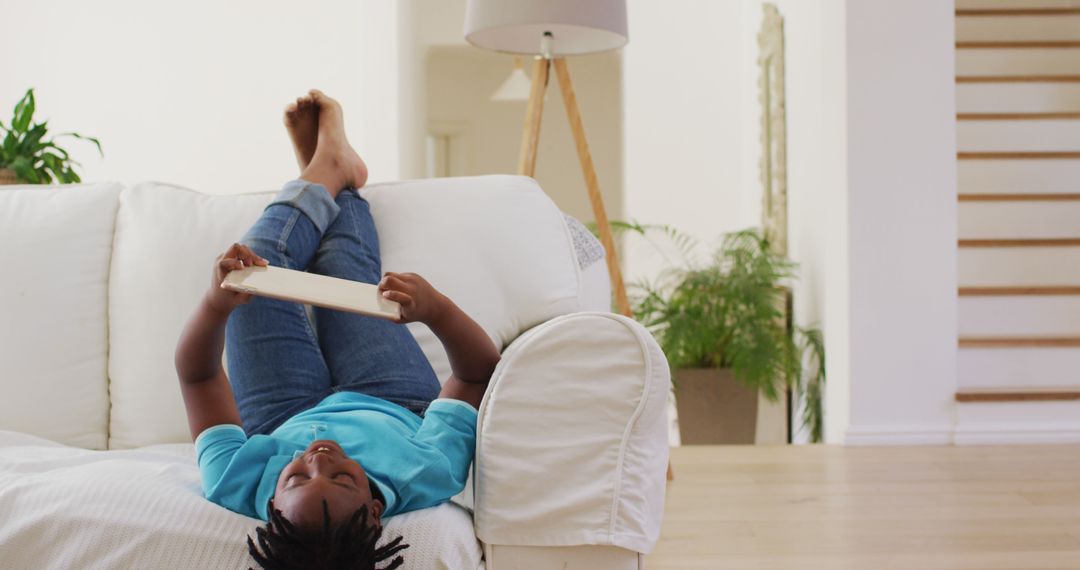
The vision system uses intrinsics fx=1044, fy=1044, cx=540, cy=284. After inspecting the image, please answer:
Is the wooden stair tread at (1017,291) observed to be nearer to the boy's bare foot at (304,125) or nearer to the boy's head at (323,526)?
the boy's bare foot at (304,125)

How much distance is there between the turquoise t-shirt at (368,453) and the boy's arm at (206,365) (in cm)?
3

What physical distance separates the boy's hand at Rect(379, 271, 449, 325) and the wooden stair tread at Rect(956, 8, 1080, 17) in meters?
4.20

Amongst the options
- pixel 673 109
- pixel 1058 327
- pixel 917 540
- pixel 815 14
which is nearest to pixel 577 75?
pixel 673 109

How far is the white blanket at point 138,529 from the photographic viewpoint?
1.25 meters

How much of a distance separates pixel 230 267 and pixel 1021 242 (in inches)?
131

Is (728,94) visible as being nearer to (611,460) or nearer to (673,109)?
(673,109)

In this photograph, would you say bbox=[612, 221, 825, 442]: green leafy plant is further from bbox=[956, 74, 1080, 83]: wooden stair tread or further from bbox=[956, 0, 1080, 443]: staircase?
bbox=[956, 74, 1080, 83]: wooden stair tread

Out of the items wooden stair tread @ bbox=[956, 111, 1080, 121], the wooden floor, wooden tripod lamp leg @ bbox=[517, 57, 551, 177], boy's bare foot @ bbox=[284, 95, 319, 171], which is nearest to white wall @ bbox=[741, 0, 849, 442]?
the wooden floor

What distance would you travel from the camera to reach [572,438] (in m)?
1.32

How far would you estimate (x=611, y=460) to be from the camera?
132 cm

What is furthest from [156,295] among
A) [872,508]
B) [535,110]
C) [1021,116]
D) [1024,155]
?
[1021,116]

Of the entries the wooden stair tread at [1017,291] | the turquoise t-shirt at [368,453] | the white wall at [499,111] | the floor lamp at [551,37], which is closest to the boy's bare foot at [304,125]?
the floor lamp at [551,37]

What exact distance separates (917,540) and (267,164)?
14.5 feet

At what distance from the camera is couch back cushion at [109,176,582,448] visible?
191 cm
